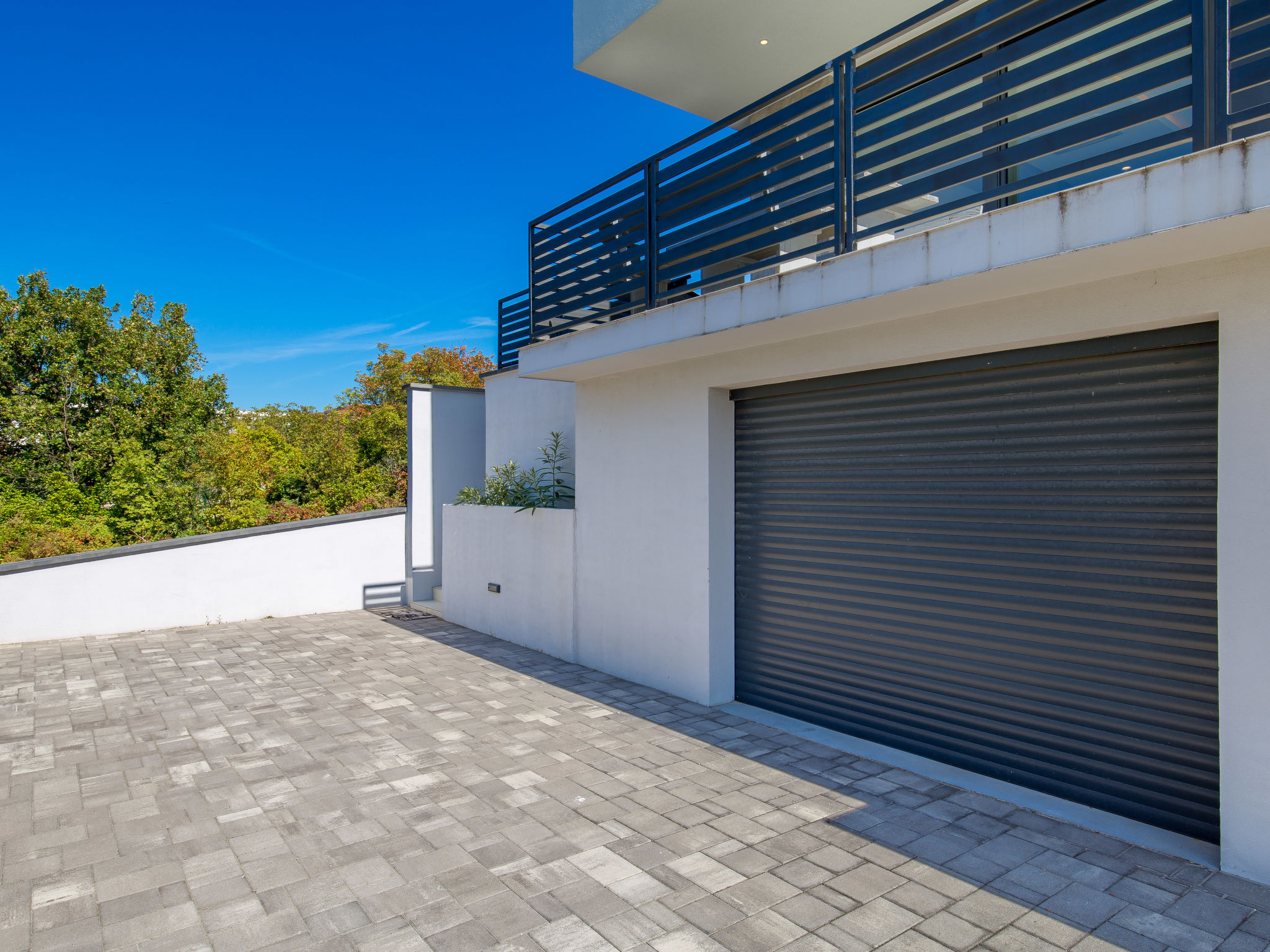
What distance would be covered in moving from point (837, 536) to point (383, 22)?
16608mm

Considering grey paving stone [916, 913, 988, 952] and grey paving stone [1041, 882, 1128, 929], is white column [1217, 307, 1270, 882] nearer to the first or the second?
grey paving stone [1041, 882, 1128, 929]

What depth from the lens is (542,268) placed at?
23.5 ft

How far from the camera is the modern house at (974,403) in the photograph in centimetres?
303

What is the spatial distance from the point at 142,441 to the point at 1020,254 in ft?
90.3

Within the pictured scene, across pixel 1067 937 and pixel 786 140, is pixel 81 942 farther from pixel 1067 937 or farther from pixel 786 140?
pixel 786 140

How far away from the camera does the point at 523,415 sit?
9.61 m

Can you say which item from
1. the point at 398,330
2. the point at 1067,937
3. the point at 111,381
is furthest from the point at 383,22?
the point at 398,330

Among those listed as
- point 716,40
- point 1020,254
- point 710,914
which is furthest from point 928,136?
point 716,40

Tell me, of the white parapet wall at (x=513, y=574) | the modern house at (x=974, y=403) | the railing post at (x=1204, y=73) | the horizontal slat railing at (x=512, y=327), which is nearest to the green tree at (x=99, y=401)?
the horizontal slat railing at (x=512, y=327)

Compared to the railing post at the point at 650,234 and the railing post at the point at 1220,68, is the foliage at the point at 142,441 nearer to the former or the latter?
the railing post at the point at 650,234

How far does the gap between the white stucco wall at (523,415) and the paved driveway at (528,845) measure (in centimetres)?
416

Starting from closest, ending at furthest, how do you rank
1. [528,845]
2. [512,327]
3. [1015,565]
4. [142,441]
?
[528,845], [1015,565], [512,327], [142,441]

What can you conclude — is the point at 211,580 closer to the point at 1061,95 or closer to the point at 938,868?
the point at 938,868

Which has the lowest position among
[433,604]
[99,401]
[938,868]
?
[433,604]
